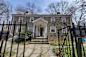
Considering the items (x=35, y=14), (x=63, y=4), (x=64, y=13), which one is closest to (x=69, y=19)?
(x=64, y=13)

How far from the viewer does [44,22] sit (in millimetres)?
16719

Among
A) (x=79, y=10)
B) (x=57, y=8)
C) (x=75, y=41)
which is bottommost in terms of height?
(x=75, y=41)

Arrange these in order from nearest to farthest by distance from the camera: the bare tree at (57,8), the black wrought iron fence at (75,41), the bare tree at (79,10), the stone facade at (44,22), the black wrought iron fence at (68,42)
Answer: the black wrought iron fence at (75,41), the black wrought iron fence at (68,42), the bare tree at (79,10), the stone facade at (44,22), the bare tree at (57,8)

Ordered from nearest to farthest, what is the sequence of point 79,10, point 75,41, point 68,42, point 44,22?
point 75,41 < point 68,42 < point 79,10 < point 44,22

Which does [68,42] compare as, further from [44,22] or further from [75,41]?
[44,22]

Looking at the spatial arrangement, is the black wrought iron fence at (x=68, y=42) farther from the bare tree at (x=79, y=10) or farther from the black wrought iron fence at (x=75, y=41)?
the bare tree at (x=79, y=10)

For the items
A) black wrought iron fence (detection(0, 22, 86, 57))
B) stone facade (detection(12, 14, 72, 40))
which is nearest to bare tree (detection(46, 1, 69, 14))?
stone facade (detection(12, 14, 72, 40))

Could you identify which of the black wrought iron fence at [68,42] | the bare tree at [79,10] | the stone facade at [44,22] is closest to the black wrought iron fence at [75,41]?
the black wrought iron fence at [68,42]

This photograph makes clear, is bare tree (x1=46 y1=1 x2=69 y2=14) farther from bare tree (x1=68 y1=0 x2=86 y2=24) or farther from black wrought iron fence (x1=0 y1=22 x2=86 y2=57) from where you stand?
black wrought iron fence (x1=0 y1=22 x2=86 y2=57)

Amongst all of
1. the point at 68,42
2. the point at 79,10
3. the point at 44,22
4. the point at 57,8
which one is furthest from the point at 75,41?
the point at 57,8

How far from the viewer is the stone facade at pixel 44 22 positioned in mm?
16519

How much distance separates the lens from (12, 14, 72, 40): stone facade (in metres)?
16.5

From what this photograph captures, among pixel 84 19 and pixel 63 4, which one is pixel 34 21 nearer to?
pixel 63 4

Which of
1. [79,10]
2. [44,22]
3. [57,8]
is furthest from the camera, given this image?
[57,8]
